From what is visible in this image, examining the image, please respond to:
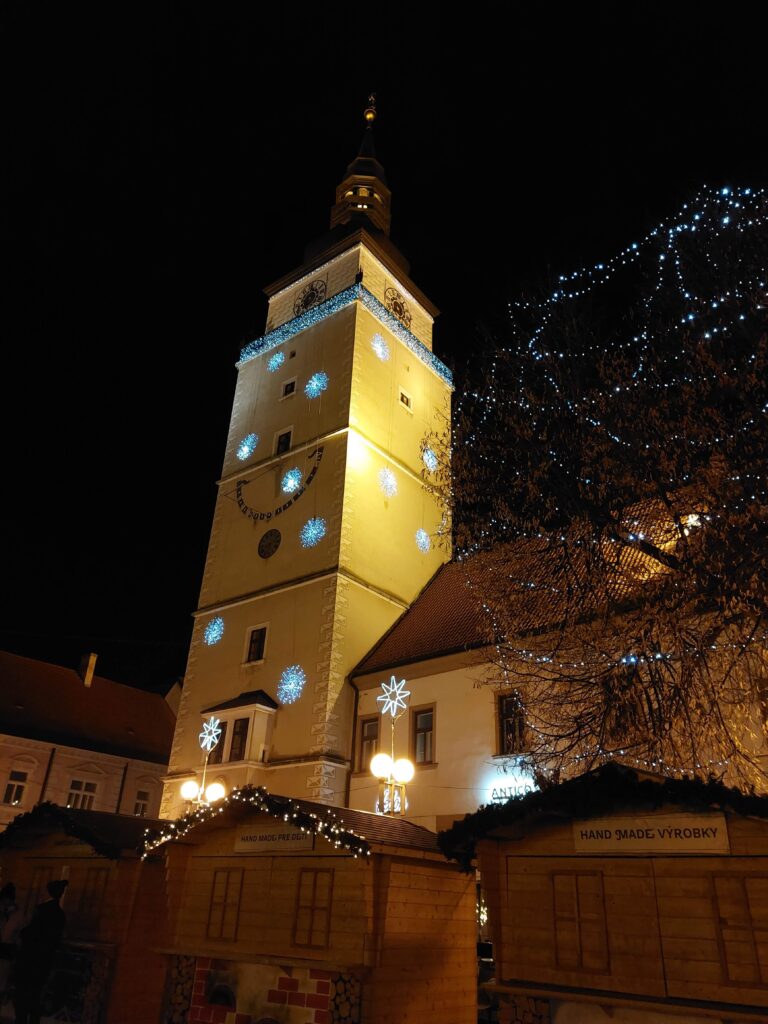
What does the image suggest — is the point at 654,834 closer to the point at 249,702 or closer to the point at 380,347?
the point at 249,702

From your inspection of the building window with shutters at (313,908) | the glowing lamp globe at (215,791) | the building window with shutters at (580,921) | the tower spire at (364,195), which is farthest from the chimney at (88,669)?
the building window with shutters at (580,921)

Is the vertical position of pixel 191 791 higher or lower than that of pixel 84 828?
higher

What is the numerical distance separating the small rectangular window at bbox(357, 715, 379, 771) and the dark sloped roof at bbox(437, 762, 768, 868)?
11.5m

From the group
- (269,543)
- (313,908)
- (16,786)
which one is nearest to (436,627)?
(269,543)

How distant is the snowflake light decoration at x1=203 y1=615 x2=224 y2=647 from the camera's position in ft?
81.5

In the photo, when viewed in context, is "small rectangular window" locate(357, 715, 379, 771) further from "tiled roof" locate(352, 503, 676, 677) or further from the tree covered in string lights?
the tree covered in string lights

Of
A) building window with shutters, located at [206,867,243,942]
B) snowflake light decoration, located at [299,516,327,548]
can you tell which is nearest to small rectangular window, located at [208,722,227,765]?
snowflake light decoration, located at [299,516,327,548]

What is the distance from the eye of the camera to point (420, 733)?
18453 millimetres

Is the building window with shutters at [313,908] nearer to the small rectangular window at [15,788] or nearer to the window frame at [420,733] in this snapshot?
the window frame at [420,733]

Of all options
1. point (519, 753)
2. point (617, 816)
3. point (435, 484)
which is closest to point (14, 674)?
point (435, 484)

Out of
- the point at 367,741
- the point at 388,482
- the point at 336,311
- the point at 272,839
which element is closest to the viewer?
the point at 272,839

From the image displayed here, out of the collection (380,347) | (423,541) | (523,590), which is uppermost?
(380,347)

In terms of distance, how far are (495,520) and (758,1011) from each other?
29.9ft

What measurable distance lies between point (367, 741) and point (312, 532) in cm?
713
